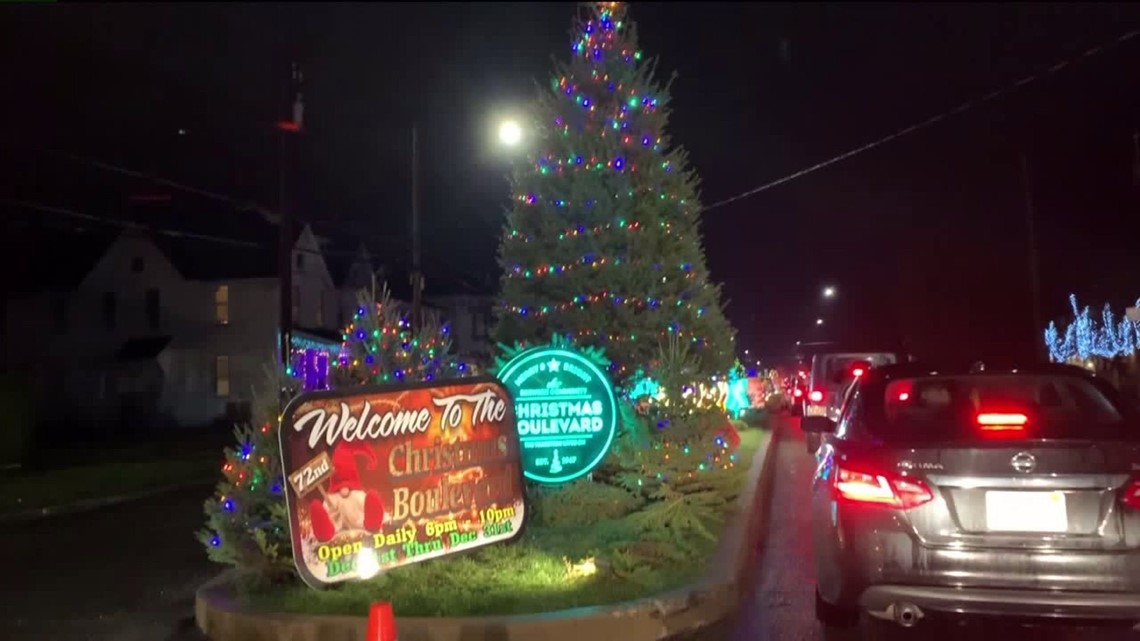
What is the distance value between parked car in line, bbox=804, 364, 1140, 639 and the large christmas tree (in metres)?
5.78

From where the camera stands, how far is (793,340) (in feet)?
204

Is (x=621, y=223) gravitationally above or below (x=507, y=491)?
above

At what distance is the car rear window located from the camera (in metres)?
5.98

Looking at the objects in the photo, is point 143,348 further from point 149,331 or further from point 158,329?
point 158,329

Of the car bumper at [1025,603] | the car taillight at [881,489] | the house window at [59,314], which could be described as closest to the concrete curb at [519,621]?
the car taillight at [881,489]

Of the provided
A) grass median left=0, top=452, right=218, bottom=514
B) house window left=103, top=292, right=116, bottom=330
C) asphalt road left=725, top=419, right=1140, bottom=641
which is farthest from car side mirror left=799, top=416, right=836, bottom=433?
house window left=103, top=292, right=116, bottom=330

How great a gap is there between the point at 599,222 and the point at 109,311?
33.2 meters

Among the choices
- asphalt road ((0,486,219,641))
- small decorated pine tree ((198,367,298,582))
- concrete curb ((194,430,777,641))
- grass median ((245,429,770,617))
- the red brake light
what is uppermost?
the red brake light

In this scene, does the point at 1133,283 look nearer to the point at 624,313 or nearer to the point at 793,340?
the point at 624,313

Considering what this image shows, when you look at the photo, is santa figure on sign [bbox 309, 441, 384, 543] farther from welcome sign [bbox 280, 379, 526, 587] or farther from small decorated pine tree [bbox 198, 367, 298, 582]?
small decorated pine tree [bbox 198, 367, 298, 582]

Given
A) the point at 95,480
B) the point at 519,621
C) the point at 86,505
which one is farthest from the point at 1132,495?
the point at 95,480

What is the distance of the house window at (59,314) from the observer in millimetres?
40375

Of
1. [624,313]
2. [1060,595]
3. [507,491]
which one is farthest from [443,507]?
[624,313]

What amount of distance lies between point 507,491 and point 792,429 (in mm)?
21506
